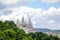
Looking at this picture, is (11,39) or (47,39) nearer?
(11,39)

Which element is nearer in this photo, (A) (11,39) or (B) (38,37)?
(A) (11,39)

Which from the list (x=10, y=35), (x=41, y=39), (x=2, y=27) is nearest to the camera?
(x=10, y=35)

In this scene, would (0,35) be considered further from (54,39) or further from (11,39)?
(54,39)

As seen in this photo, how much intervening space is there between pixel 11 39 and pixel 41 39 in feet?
126

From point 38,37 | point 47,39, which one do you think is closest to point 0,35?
point 47,39

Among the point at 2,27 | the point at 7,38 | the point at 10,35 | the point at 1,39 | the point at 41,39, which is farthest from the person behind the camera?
the point at 41,39

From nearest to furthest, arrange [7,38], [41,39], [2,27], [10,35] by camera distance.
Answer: [7,38] → [10,35] → [2,27] → [41,39]

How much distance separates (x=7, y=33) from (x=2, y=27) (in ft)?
63.7

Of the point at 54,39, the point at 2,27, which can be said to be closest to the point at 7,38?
the point at 2,27

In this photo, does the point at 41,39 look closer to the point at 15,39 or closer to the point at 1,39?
the point at 15,39

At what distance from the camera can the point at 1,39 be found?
7512cm

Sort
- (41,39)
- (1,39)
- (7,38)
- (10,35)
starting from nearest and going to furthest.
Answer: (1,39) → (7,38) → (10,35) → (41,39)

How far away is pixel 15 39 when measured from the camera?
8569 centimetres

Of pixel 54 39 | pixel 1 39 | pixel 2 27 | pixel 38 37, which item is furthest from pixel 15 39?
pixel 38 37
